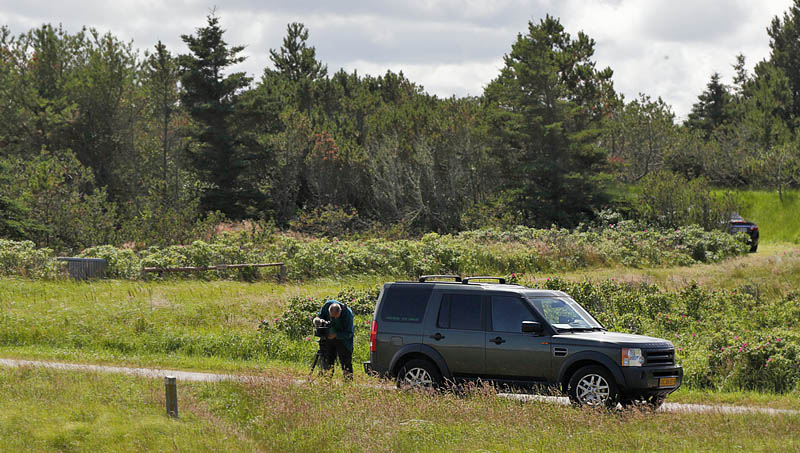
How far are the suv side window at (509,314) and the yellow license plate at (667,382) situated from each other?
1985 mm

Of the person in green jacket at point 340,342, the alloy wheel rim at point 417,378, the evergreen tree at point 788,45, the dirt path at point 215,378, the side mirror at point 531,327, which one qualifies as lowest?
the dirt path at point 215,378

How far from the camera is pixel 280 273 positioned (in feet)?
86.6

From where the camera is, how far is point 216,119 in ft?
155

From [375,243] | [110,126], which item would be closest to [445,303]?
[375,243]

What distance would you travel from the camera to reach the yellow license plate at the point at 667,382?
36.8 feet

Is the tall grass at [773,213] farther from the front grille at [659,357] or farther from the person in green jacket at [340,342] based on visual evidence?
the person in green jacket at [340,342]

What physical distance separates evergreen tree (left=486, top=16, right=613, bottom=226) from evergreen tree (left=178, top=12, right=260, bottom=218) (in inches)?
579

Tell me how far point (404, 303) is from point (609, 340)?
3.33m

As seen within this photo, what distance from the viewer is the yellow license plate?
11227 millimetres

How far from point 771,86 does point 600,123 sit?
674 inches

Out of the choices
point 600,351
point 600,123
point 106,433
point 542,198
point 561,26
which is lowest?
point 106,433

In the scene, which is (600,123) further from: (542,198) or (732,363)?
(732,363)

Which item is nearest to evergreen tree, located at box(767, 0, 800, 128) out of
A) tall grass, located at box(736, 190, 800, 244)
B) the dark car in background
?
tall grass, located at box(736, 190, 800, 244)

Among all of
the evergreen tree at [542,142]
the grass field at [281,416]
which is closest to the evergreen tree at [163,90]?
the evergreen tree at [542,142]
